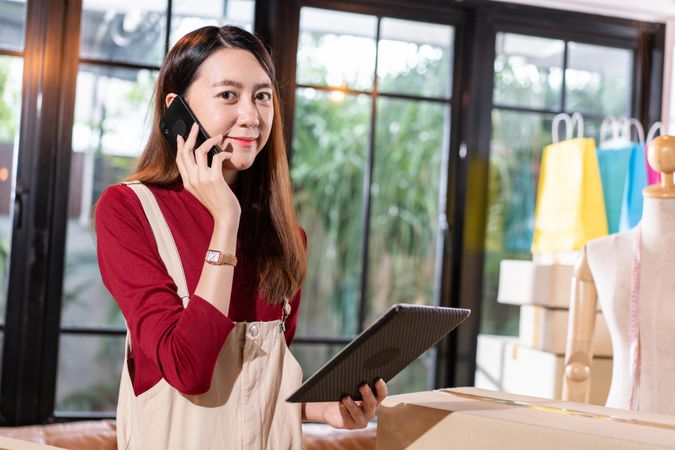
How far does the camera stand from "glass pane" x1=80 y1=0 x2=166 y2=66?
364 cm

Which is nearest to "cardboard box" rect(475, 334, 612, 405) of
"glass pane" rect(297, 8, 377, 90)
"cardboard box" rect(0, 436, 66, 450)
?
"glass pane" rect(297, 8, 377, 90)

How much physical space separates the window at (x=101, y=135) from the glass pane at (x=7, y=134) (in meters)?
0.23

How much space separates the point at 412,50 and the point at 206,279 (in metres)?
3.14

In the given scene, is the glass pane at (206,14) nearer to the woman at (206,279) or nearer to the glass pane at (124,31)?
the glass pane at (124,31)

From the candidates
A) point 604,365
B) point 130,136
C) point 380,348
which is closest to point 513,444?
point 380,348

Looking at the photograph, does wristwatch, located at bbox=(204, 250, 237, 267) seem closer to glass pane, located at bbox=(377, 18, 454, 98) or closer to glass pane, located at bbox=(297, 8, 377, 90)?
glass pane, located at bbox=(297, 8, 377, 90)

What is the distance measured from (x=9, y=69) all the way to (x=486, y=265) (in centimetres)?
225

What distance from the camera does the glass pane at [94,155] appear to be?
372cm

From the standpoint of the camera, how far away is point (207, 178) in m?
1.23

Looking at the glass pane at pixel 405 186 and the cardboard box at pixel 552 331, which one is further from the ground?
the glass pane at pixel 405 186

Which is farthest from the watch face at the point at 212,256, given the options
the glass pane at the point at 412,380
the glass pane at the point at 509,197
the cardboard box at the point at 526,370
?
the glass pane at the point at 412,380

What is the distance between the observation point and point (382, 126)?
5.54 meters

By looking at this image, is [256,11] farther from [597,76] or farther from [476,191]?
[597,76]

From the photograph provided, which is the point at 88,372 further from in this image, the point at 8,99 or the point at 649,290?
the point at 649,290
